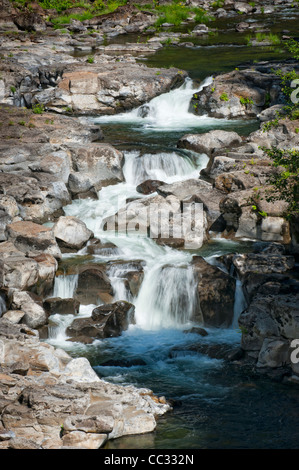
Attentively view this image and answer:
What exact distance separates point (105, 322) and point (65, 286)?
6.82 feet

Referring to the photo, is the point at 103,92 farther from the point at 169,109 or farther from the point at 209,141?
the point at 209,141

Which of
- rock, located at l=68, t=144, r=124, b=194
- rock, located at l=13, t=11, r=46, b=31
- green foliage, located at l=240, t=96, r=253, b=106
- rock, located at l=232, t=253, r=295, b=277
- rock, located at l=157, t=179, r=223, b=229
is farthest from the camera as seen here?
rock, located at l=13, t=11, r=46, b=31

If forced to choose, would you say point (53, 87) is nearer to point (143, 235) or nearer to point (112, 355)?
point (143, 235)

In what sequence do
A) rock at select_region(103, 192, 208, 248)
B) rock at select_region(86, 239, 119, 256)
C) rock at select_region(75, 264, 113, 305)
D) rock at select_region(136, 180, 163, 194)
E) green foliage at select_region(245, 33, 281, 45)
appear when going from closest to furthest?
1. rock at select_region(75, 264, 113, 305)
2. rock at select_region(86, 239, 119, 256)
3. rock at select_region(103, 192, 208, 248)
4. rock at select_region(136, 180, 163, 194)
5. green foliage at select_region(245, 33, 281, 45)

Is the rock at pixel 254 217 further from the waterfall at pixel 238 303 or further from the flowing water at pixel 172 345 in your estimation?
the waterfall at pixel 238 303

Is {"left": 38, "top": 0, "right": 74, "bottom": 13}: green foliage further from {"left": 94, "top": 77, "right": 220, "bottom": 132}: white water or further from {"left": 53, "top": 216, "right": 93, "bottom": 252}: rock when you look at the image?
{"left": 53, "top": 216, "right": 93, "bottom": 252}: rock

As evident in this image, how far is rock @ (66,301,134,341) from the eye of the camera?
1574 cm

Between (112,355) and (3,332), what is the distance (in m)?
2.53

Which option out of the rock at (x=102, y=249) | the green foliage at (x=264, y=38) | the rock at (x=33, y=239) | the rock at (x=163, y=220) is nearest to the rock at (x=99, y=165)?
the rock at (x=163, y=220)

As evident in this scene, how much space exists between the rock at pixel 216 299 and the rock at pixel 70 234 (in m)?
4.06

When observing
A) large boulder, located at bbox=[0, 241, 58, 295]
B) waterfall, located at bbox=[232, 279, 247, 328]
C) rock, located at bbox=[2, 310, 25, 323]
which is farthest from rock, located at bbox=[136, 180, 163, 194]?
rock, located at bbox=[2, 310, 25, 323]

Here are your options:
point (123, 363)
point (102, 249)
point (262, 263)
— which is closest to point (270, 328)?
point (262, 263)

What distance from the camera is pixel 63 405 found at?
1151cm

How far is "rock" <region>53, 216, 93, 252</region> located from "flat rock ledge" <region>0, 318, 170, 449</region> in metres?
5.61
